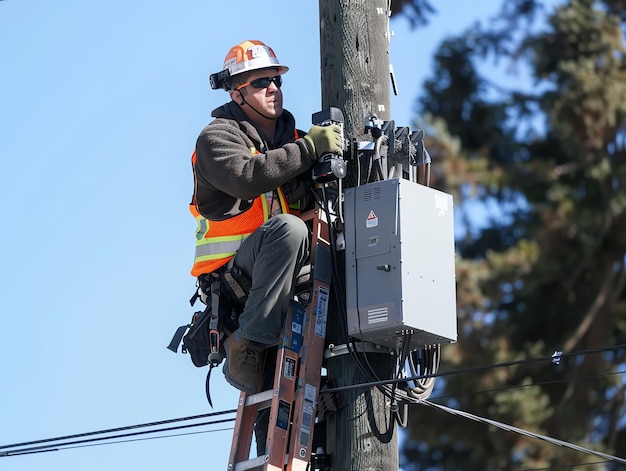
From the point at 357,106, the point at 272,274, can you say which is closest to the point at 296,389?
the point at 272,274

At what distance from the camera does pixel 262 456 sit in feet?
22.4

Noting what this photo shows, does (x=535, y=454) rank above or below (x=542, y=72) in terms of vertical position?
below

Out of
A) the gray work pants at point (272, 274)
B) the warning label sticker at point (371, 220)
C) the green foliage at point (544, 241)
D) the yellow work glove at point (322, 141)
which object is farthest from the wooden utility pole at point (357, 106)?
the green foliage at point (544, 241)

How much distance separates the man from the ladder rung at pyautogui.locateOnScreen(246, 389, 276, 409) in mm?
47

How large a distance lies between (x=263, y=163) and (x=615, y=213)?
43.7ft

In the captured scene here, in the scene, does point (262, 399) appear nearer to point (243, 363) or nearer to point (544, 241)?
point (243, 363)

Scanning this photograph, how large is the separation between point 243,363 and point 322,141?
114 centimetres

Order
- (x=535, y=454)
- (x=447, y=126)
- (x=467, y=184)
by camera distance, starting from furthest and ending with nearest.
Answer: (x=447, y=126) → (x=467, y=184) → (x=535, y=454)

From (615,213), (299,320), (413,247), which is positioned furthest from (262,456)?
(615,213)

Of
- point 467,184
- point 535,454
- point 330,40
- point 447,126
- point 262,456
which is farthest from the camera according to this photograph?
point 447,126

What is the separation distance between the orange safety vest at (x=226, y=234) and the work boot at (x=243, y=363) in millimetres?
426

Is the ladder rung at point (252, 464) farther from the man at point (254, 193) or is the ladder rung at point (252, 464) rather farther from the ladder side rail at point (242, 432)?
the man at point (254, 193)

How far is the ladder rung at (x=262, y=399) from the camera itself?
698 cm

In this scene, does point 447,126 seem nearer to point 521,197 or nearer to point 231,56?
point 521,197
